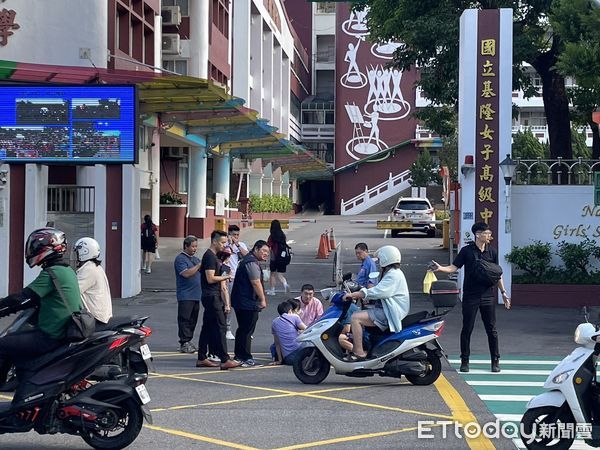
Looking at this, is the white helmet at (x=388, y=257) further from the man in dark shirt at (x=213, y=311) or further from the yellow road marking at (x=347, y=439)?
the yellow road marking at (x=347, y=439)

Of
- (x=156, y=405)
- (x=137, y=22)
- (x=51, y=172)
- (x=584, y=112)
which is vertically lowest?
(x=156, y=405)

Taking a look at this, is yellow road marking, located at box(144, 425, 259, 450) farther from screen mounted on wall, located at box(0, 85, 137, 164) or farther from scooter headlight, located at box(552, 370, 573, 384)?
screen mounted on wall, located at box(0, 85, 137, 164)

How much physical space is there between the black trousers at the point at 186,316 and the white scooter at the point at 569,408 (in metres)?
7.86

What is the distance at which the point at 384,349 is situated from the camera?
39.0 feet

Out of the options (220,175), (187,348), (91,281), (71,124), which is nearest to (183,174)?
(220,175)

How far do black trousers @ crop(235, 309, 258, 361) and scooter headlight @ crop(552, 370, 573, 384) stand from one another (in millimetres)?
6494

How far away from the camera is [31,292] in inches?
323

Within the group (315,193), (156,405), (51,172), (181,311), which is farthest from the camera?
(315,193)

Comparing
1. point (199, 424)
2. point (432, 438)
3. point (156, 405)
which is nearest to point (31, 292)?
point (199, 424)

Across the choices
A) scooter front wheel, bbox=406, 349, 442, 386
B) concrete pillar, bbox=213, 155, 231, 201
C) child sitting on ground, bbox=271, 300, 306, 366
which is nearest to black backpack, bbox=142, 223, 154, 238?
child sitting on ground, bbox=271, 300, 306, 366

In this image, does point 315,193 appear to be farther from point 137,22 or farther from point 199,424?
point 199,424

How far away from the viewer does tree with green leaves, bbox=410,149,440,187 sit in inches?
2635

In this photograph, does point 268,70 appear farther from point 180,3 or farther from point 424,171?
point 180,3

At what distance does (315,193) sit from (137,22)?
58.0 m
